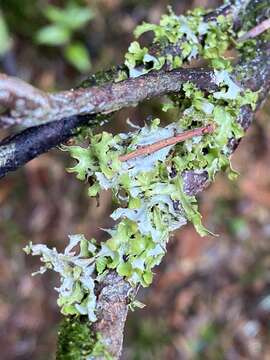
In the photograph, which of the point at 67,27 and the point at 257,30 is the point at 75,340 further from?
the point at 67,27

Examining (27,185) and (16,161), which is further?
(27,185)

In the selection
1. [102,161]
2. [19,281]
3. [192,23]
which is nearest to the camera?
[102,161]

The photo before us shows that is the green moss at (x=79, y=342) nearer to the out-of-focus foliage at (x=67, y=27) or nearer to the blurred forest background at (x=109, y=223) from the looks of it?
the blurred forest background at (x=109, y=223)

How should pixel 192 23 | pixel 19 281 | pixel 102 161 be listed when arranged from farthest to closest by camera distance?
1. pixel 19 281
2. pixel 192 23
3. pixel 102 161

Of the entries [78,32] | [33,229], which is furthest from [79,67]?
[33,229]

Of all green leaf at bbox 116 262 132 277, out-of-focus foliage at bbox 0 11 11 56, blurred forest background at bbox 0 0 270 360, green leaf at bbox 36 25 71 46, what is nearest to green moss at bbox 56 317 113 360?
green leaf at bbox 116 262 132 277

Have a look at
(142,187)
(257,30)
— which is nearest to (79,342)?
(142,187)

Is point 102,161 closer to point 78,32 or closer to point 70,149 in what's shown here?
point 70,149
